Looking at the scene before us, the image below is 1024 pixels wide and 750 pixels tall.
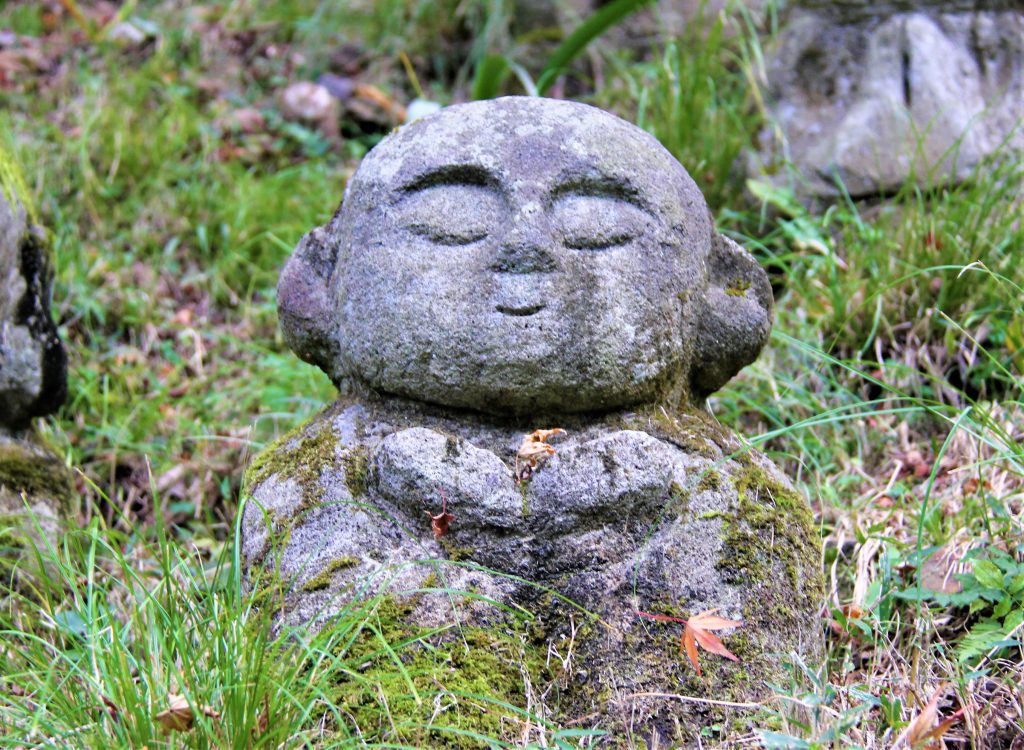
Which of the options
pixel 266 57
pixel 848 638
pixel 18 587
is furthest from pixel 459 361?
pixel 266 57

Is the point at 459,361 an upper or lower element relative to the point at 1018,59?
lower

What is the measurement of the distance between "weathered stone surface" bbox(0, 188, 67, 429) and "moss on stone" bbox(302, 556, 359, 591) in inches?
50.0

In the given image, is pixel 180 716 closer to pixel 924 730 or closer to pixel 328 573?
pixel 328 573

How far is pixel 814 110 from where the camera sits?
4.16 meters

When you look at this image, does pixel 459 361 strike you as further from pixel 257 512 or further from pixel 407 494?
pixel 257 512

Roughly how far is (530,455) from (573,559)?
21 cm

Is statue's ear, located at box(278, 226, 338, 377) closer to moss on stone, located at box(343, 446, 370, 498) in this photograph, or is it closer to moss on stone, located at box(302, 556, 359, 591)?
moss on stone, located at box(343, 446, 370, 498)

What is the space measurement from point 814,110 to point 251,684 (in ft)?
10.7

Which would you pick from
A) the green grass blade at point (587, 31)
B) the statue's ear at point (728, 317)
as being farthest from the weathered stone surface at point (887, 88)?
the statue's ear at point (728, 317)

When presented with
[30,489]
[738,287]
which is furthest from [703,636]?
[30,489]

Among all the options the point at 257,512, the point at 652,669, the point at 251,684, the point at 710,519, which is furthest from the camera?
the point at 257,512

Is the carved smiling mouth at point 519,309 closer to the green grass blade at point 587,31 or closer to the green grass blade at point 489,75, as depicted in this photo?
the green grass blade at point 587,31

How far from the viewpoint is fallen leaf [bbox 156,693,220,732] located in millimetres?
1686

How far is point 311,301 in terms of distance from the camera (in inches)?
90.2
